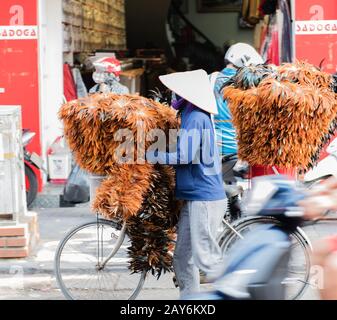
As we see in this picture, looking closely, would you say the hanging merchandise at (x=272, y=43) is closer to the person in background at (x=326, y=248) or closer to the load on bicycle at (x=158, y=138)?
the load on bicycle at (x=158, y=138)

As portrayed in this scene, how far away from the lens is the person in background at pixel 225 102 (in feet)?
24.7

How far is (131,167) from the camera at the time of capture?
574 centimetres

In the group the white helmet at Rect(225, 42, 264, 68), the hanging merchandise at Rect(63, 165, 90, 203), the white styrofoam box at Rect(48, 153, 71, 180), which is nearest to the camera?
the white helmet at Rect(225, 42, 264, 68)

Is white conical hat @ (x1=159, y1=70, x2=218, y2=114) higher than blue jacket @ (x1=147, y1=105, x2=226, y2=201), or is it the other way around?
white conical hat @ (x1=159, y1=70, x2=218, y2=114)

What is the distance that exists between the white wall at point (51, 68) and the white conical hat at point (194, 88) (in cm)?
516

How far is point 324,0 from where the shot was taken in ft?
33.0

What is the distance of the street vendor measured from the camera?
561 cm

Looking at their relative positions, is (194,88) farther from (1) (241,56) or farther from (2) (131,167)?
(1) (241,56)

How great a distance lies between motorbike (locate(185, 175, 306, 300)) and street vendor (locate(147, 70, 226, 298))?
1.80 meters

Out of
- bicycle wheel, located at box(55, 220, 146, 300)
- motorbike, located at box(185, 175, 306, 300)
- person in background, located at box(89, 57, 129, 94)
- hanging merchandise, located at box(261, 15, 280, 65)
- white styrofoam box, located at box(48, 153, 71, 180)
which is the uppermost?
hanging merchandise, located at box(261, 15, 280, 65)

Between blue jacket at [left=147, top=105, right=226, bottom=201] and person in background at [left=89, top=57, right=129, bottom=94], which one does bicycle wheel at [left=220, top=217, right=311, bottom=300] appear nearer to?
blue jacket at [left=147, top=105, right=226, bottom=201]

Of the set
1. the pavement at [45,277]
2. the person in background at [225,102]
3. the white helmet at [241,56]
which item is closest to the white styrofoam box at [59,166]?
the pavement at [45,277]

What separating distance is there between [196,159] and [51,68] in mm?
5882

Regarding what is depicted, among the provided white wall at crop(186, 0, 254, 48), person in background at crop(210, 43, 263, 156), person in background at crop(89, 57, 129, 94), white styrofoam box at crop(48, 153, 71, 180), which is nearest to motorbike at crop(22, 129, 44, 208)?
white styrofoam box at crop(48, 153, 71, 180)
